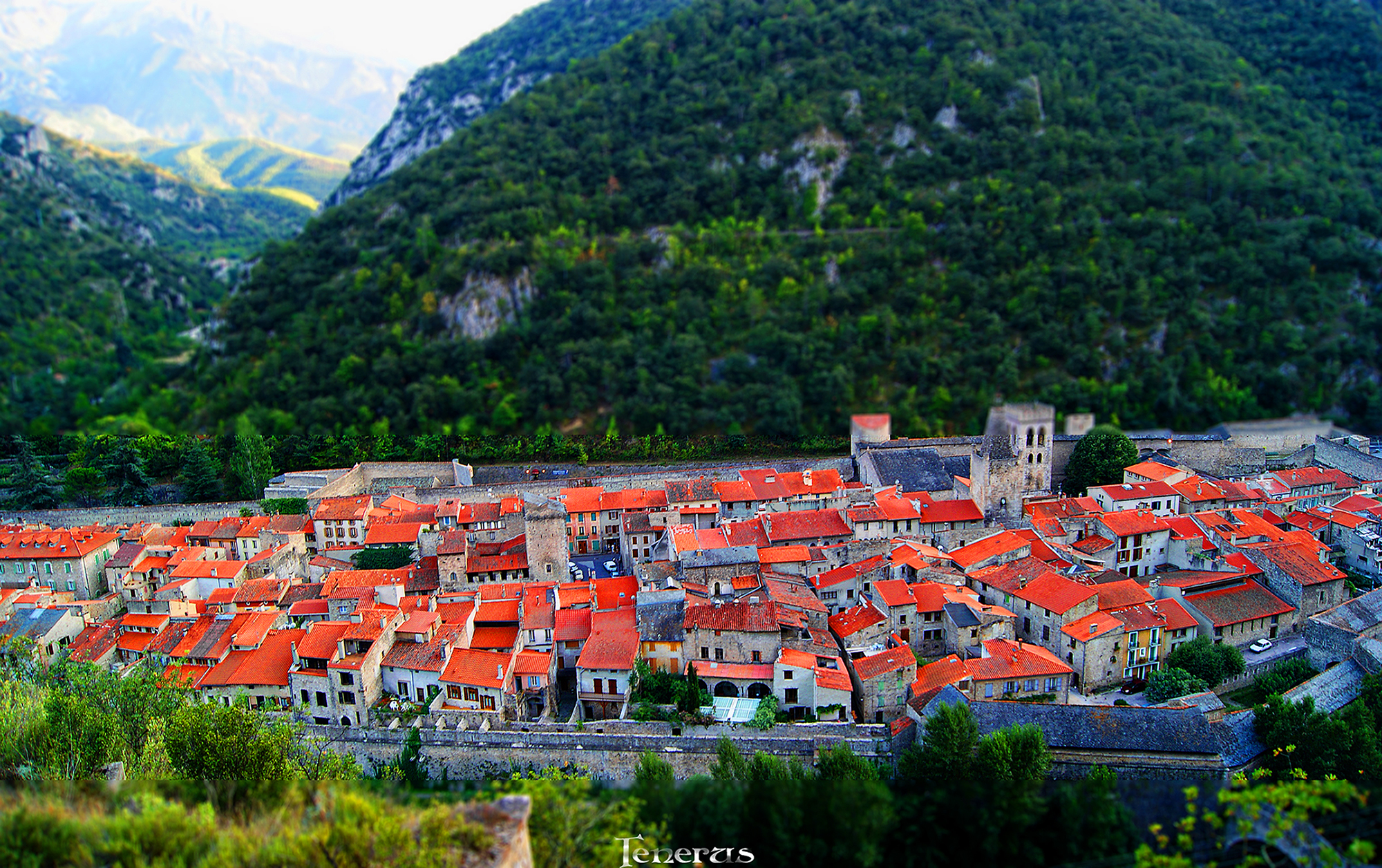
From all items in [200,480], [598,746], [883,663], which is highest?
[200,480]

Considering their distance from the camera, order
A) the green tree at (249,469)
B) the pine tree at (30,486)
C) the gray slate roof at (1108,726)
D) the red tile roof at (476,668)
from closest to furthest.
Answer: the gray slate roof at (1108,726) < the red tile roof at (476,668) < the pine tree at (30,486) < the green tree at (249,469)

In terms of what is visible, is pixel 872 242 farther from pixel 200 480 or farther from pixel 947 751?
pixel 947 751

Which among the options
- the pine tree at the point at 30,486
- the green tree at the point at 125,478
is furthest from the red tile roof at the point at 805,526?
the pine tree at the point at 30,486

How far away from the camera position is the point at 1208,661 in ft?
70.3

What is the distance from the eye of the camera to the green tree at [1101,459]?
35.8m

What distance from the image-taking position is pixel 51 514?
38.2 m

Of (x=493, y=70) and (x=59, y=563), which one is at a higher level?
(x=493, y=70)

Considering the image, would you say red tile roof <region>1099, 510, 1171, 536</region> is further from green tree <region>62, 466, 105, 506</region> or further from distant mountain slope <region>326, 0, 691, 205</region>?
distant mountain slope <region>326, 0, 691, 205</region>

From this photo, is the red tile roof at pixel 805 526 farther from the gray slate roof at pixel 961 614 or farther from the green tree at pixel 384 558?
the green tree at pixel 384 558

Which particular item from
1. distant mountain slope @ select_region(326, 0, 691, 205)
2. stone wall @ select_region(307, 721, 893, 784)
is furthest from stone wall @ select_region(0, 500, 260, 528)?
distant mountain slope @ select_region(326, 0, 691, 205)

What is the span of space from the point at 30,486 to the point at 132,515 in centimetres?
730

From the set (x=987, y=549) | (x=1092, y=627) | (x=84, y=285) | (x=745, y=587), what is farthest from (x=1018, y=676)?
(x=84, y=285)

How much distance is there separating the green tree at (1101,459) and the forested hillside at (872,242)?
32.8 feet

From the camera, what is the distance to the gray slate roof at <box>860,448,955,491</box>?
111 feet
